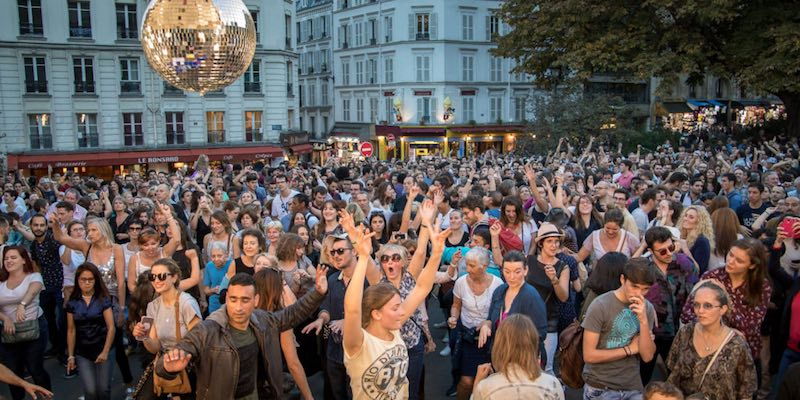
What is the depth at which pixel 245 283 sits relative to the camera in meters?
4.15

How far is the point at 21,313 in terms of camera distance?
5957 millimetres

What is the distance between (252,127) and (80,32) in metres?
9.08

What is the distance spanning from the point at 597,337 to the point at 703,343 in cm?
66

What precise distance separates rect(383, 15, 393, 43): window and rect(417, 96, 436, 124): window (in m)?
4.39

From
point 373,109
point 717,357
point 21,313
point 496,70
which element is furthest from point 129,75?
point 717,357

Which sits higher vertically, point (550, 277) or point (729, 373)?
point (550, 277)

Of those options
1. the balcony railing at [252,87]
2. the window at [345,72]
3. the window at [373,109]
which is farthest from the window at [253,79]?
the window at [345,72]

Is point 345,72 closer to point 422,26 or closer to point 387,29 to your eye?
point 387,29

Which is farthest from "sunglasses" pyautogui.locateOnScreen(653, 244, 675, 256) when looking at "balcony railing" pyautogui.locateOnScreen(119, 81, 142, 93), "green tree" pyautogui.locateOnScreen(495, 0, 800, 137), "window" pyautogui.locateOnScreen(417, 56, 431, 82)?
"window" pyautogui.locateOnScreen(417, 56, 431, 82)

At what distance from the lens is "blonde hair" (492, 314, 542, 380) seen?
144 inches

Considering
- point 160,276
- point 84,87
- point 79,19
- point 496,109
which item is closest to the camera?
point 160,276

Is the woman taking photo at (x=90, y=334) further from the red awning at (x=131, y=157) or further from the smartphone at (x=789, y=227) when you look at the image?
the red awning at (x=131, y=157)

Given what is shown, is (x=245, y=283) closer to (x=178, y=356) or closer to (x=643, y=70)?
(x=178, y=356)

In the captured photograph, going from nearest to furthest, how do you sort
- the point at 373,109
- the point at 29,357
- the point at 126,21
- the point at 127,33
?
the point at 29,357 < the point at 126,21 < the point at 127,33 < the point at 373,109
